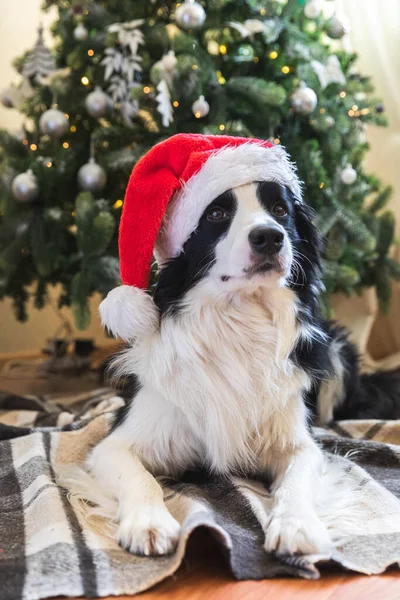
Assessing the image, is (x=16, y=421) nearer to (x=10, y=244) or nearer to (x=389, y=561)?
(x=10, y=244)

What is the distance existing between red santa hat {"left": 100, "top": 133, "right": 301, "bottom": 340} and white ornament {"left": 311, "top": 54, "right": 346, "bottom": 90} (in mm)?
1034

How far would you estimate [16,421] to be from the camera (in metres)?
1.99

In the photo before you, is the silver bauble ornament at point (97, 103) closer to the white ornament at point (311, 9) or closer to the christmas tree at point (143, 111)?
the christmas tree at point (143, 111)

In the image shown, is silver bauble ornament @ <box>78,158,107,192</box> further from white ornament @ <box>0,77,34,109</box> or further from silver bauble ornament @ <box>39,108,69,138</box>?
white ornament @ <box>0,77,34,109</box>

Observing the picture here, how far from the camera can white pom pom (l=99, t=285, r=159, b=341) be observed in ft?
4.33

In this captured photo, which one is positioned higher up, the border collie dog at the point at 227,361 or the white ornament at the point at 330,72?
the white ornament at the point at 330,72

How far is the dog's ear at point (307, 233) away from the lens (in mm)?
1441

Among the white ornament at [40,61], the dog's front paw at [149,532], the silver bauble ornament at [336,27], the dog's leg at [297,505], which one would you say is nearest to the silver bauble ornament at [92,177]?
the white ornament at [40,61]

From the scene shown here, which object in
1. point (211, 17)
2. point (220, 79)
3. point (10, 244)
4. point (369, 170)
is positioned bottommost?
point (10, 244)

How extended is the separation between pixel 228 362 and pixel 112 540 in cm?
43

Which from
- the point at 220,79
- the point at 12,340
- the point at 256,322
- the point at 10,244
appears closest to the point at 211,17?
the point at 220,79

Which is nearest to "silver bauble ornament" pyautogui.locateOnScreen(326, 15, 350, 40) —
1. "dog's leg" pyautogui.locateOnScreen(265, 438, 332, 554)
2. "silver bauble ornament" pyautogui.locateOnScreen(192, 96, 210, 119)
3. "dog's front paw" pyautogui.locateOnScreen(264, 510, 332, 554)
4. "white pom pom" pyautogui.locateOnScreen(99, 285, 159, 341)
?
"silver bauble ornament" pyautogui.locateOnScreen(192, 96, 210, 119)

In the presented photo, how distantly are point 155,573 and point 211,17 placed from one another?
185 cm

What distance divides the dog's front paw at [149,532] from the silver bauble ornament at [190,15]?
5.19ft
